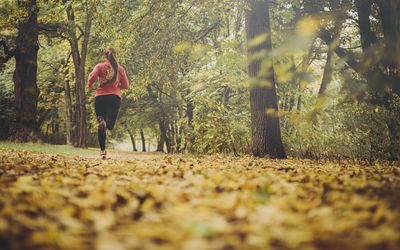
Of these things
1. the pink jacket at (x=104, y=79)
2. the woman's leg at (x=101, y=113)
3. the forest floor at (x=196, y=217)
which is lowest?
the forest floor at (x=196, y=217)

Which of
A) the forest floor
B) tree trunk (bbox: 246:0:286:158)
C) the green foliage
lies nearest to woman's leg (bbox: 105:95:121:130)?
tree trunk (bbox: 246:0:286:158)

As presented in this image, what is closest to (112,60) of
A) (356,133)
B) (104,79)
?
(104,79)

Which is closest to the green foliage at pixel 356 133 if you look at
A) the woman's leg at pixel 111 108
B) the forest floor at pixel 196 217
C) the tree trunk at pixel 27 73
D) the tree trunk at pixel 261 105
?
the tree trunk at pixel 261 105

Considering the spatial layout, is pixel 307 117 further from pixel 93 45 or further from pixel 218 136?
pixel 93 45

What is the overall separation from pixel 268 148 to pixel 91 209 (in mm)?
6298

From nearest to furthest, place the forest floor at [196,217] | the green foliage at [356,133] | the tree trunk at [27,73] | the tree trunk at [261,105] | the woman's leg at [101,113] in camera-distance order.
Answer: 1. the forest floor at [196,217]
2. the green foliage at [356,133]
3. the woman's leg at [101,113]
4. the tree trunk at [261,105]
5. the tree trunk at [27,73]

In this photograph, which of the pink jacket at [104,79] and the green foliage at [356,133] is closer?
the green foliage at [356,133]

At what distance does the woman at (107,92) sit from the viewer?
6.85 meters

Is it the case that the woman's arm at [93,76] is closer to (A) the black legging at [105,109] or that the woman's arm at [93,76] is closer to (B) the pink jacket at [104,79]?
(B) the pink jacket at [104,79]

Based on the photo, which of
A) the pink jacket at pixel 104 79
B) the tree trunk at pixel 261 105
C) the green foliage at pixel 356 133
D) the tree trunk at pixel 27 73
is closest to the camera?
the green foliage at pixel 356 133

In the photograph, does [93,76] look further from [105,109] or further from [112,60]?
[105,109]

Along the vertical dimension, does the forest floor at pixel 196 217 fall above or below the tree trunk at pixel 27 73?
below

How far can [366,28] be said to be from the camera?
883 centimetres

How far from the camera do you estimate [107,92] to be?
6.98 metres
